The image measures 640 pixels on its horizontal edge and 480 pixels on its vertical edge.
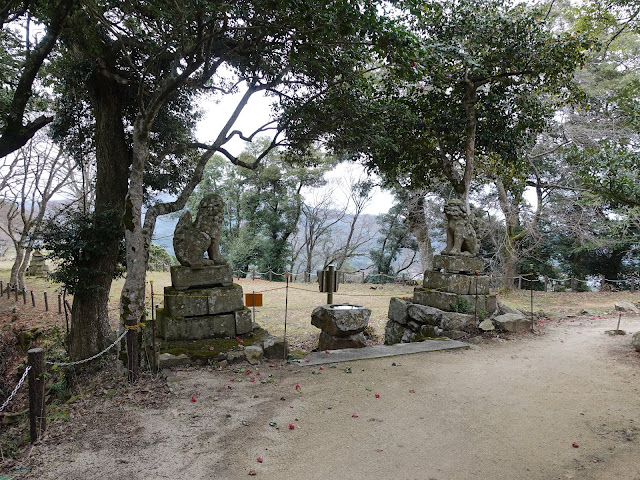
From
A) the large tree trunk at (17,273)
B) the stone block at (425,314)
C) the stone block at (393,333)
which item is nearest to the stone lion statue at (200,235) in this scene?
the stone block at (425,314)

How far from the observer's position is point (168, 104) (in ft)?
24.6

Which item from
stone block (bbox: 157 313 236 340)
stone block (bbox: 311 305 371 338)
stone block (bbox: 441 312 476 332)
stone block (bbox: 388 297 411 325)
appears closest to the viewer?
stone block (bbox: 157 313 236 340)

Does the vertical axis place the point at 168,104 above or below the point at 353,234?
above

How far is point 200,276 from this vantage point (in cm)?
525

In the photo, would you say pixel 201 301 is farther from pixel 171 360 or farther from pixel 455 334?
pixel 455 334

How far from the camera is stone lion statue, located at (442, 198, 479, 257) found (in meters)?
7.17

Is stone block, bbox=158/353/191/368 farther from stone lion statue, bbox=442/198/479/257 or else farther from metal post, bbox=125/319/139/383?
stone lion statue, bbox=442/198/479/257

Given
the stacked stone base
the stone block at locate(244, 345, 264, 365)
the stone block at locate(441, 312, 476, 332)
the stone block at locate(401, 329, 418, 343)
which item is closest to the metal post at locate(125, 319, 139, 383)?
the stone block at locate(244, 345, 264, 365)

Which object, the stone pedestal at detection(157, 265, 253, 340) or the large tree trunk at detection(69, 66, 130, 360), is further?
the large tree trunk at detection(69, 66, 130, 360)

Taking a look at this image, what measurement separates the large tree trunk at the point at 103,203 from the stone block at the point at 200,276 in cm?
189

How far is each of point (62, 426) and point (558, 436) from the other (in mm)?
4148

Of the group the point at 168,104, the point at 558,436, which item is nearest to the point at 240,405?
the point at 558,436

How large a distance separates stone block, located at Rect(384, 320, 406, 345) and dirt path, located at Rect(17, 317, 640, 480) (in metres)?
2.58

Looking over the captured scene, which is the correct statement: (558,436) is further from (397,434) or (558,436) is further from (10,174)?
(10,174)
